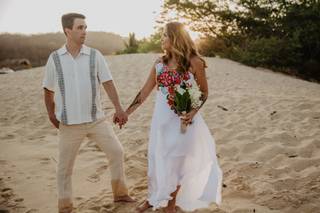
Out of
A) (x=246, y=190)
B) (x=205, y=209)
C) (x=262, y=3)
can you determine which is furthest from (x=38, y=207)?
(x=262, y=3)

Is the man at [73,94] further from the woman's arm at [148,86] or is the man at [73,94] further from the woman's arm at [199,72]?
the woman's arm at [199,72]

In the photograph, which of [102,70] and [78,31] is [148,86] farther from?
[78,31]

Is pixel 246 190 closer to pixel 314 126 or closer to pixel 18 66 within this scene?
pixel 314 126

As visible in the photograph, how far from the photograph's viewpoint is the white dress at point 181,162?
3.52 meters

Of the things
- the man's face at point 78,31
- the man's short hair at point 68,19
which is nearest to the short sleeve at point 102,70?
the man's face at point 78,31

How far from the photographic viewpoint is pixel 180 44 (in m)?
3.39

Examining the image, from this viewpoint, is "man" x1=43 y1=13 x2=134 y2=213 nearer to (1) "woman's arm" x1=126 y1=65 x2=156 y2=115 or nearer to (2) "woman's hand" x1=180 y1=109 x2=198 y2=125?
(1) "woman's arm" x1=126 y1=65 x2=156 y2=115

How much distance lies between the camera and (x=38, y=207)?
411cm

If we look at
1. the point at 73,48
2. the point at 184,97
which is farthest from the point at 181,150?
the point at 73,48

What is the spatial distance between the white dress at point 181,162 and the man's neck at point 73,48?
810mm

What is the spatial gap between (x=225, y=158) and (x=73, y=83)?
2.64m

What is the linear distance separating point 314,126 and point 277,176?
206 centimetres

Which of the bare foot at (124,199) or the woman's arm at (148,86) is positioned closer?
the woman's arm at (148,86)

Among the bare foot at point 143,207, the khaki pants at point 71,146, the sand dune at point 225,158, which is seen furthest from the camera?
the sand dune at point 225,158
